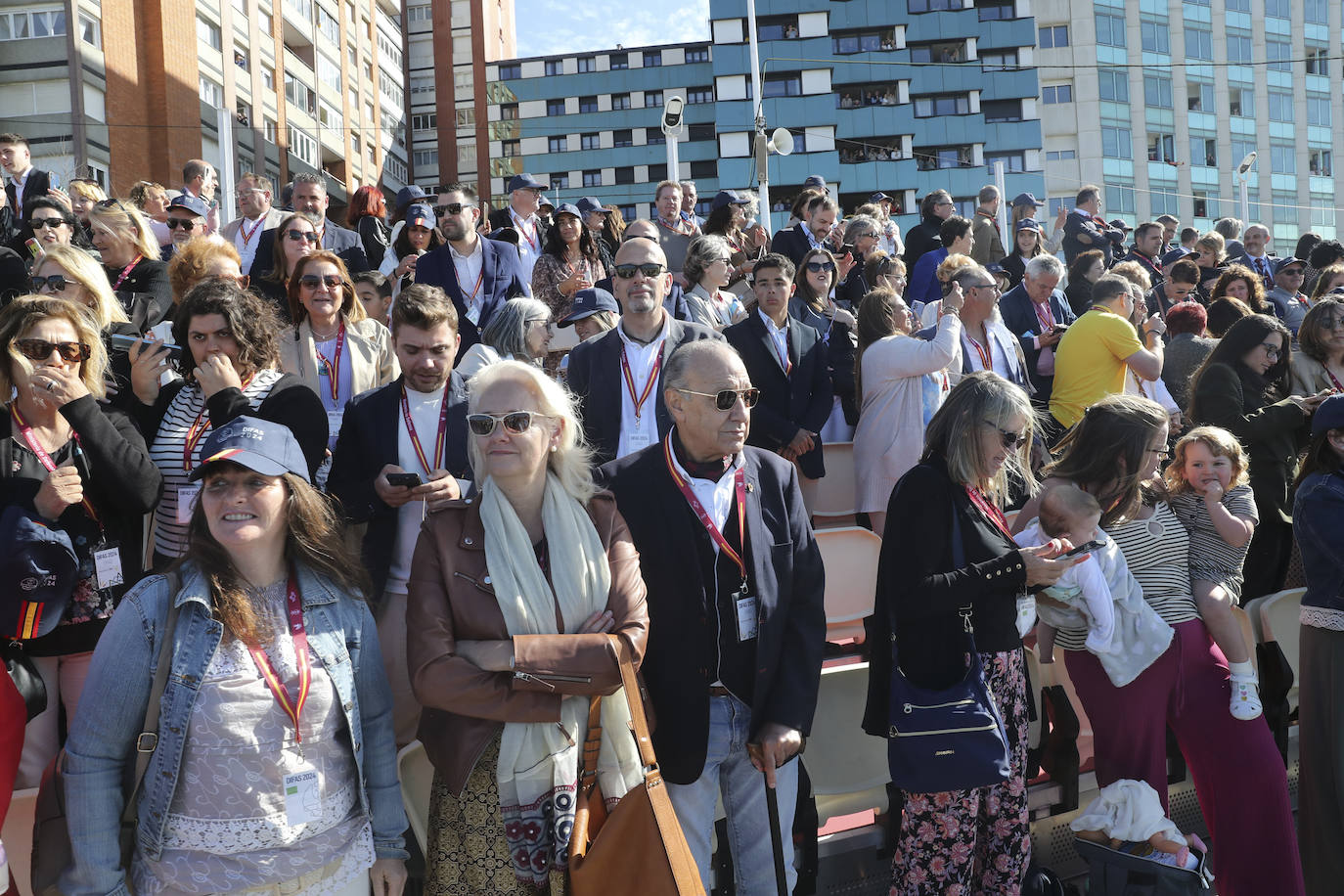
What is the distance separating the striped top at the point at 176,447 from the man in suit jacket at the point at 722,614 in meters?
1.32

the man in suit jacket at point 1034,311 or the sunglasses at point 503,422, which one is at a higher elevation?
the man in suit jacket at point 1034,311

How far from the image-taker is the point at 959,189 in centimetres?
5188

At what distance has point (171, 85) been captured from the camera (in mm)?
29656

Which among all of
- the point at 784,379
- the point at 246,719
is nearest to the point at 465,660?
the point at 246,719

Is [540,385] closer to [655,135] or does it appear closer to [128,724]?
[128,724]

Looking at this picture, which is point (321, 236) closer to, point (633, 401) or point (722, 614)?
point (633, 401)

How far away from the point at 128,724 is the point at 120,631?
205mm

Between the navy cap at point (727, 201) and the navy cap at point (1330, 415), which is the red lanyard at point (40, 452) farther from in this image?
the navy cap at point (727, 201)

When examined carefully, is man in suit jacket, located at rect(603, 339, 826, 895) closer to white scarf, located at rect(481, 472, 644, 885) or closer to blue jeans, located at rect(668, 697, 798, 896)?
blue jeans, located at rect(668, 697, 798, 896)

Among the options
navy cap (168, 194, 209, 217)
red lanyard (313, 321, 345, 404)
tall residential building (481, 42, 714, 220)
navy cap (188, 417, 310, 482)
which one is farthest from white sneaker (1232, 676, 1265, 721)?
tall residential building (481, 42, 714, 220)

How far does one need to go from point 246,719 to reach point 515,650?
615mm

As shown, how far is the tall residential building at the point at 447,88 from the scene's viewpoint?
204 ft

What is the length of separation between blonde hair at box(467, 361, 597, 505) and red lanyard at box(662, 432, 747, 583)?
0.29 m

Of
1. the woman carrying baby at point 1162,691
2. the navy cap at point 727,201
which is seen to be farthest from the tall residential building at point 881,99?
the woman carrying baby at point 1162,691
